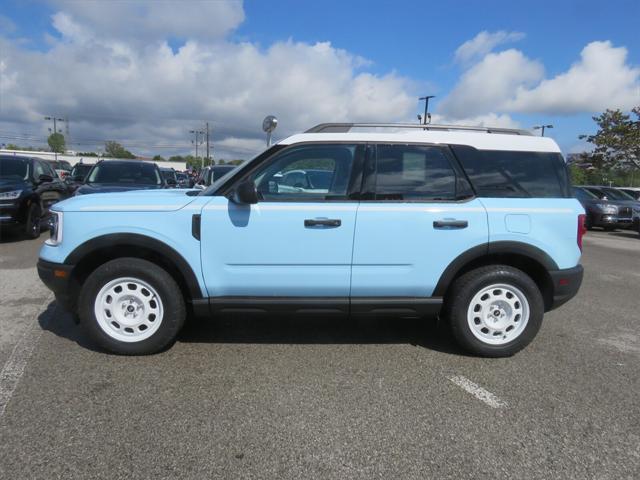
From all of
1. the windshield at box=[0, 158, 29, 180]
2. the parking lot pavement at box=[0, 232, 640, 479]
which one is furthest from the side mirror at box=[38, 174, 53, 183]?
the parking lot pavement at box=[0, 232, 640, 479]

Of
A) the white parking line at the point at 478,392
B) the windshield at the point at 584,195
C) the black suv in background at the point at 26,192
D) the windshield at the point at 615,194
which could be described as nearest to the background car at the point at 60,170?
the black suv in background at the point at 26,192

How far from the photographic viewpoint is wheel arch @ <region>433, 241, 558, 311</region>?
3.71m

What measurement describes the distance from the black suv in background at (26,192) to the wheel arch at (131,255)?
6508 mm

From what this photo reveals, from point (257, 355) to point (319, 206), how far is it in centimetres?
136

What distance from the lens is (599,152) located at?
93.2 feet

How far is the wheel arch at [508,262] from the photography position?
371cm

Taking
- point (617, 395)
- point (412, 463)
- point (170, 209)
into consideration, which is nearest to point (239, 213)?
point (170, 209)

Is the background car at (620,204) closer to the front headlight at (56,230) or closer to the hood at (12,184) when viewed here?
the front headlight at (56,230)

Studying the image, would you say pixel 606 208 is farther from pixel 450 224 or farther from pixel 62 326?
pixel 62 326

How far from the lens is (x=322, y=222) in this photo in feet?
11.7

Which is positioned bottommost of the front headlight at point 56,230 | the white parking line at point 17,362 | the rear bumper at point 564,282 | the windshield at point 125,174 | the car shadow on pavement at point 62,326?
the white parking line at point 17,362

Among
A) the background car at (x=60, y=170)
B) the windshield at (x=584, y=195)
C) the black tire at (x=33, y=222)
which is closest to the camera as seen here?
the black tire at (x=33, y=222)

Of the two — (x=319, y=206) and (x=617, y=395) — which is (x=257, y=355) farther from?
(x=617, y=395)

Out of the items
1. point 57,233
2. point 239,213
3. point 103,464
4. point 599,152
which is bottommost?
point 103,464
